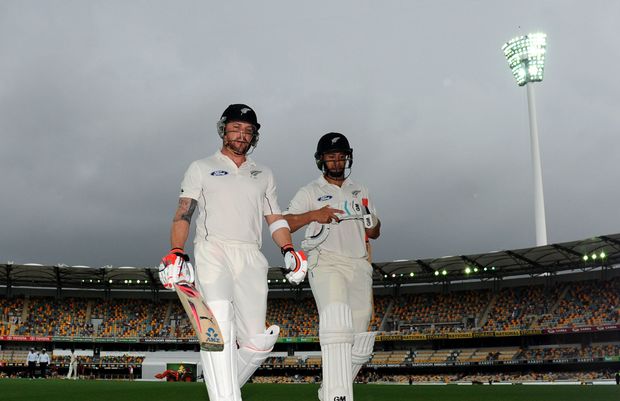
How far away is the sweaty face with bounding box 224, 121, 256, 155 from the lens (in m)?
6.02

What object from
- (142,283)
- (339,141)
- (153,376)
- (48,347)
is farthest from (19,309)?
(339,141)

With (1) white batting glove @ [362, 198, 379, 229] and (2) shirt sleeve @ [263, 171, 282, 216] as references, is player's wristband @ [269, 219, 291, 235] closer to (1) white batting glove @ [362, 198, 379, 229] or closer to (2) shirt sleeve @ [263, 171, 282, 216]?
(2) shirt sleeve @ [263, 171, 282, 216]

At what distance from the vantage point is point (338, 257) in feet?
24.3

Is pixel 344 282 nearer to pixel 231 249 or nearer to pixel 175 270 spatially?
pixel 231 249

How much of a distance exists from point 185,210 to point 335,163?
110 inches

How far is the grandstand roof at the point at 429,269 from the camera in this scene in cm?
4416

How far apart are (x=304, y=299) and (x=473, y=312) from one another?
629 inches

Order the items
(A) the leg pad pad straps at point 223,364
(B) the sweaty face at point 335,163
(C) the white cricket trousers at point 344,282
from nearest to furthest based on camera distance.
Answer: (A) the leg pad pad straps at point 223,364 < (C) the white cricket trousers at point 344,282 < (B) the sweaty face at point 335,163


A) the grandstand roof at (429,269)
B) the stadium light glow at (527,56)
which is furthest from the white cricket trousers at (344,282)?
the stadium light glow at (527,56)

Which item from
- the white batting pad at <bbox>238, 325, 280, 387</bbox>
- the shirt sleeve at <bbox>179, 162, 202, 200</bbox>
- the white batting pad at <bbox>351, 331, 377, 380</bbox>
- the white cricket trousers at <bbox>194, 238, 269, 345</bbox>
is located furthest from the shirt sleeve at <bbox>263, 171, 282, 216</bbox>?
the white batting pad at <bbox>351, 331, 377, 380</bbox>

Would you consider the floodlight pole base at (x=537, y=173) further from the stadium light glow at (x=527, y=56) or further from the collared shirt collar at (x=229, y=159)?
the collared shirt collar at (x=229, y=159)

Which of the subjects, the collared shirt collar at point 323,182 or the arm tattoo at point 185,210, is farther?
the collared shirt collar at point 323,182

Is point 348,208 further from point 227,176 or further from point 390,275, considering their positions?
point 390,275

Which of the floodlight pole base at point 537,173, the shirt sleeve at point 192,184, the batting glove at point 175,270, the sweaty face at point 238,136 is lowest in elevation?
the batting glove at point 175,270
